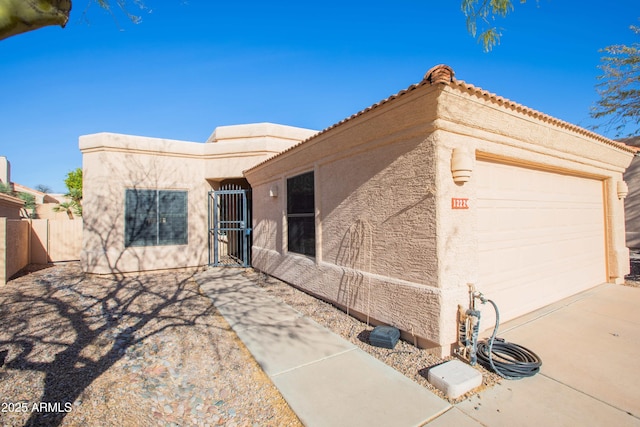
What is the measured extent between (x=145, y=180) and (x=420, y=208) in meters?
9.11

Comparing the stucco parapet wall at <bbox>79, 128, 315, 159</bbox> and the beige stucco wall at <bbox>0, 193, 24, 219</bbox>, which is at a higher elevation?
the stucco parapet wall at <bbox>79, 128, 315, 159</bbox>

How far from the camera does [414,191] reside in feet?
13.4

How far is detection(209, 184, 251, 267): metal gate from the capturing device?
1032 cm

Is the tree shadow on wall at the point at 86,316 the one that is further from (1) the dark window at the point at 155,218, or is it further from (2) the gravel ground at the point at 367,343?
(2) the gravel ground at the point at 367,343

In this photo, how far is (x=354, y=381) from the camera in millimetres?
3311

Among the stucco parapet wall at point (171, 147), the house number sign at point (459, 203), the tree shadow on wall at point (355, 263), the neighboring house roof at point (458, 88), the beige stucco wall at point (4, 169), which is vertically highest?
the beige stucco wall at point (4, 169)

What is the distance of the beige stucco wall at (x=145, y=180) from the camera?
9109 mm

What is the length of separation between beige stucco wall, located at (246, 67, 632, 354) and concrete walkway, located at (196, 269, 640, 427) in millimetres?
910

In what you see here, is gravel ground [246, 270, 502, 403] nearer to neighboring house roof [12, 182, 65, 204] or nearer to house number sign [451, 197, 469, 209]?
house number sign [451, 197, 469, 209]

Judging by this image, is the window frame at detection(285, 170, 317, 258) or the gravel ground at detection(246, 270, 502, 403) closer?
the gravel ground at detection(246, 270, 502, 403)

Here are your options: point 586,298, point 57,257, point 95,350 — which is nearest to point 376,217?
point 95,350

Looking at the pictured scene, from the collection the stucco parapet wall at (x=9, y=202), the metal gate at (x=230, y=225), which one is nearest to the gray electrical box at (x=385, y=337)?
the metal gate at (x=230, y=225)

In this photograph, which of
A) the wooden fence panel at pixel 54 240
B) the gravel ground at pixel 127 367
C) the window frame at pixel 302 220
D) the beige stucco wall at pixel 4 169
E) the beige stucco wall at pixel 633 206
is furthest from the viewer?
the beige stucco wall at pixel 4 169

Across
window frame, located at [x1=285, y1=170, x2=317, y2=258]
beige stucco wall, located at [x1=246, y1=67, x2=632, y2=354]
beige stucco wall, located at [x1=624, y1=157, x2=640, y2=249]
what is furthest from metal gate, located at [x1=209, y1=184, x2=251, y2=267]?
beige stucco wall, located at [x1=624, y1=157, x2=640, y2=249]
